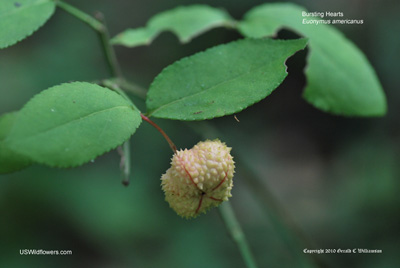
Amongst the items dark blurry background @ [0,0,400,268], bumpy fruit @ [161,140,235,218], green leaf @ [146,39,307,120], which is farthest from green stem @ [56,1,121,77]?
dark blurry background @ [0,0,400,268]

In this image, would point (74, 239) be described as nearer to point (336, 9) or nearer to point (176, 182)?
point (176, 182)

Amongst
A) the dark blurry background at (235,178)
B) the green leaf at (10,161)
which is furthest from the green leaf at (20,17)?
the dark blurry background at (235,178)

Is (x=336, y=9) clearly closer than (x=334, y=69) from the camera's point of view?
No

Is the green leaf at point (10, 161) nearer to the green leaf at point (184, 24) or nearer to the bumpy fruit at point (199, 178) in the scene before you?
the bumpy fruit at point (199, 178)

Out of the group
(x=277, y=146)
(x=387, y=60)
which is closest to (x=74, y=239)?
(x=277, y=146)

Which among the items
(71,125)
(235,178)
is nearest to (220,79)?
(71,125)

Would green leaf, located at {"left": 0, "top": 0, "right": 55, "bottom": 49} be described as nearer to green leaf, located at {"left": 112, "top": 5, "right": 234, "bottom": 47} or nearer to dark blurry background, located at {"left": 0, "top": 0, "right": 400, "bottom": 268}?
green leaf, located at {"left": 112, "top": 5, "right": 234, "bottom": 47}
